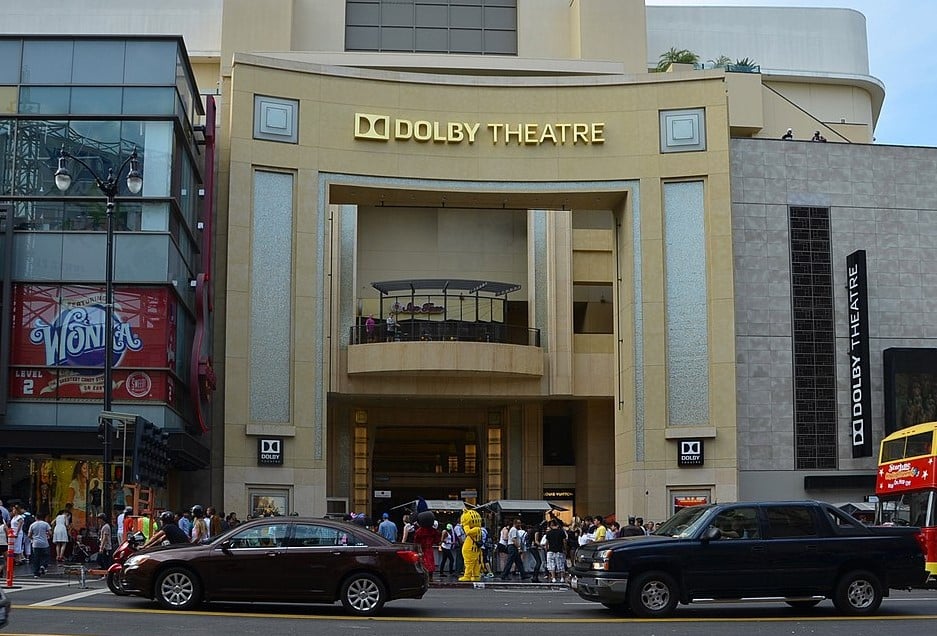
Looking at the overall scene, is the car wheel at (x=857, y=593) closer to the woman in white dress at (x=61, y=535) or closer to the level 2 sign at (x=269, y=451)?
the woman in white dress at (x=61, y=535)

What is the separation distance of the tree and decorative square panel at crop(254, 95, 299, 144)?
2254cm

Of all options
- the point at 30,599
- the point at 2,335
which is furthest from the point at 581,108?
the point at 30,599

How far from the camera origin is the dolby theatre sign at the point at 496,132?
3919 cm

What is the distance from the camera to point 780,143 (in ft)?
134

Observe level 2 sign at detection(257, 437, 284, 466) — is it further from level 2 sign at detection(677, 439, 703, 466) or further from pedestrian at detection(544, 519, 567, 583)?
level 2 sign at detection(677, 439, 703, 466)

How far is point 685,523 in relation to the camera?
1881cm

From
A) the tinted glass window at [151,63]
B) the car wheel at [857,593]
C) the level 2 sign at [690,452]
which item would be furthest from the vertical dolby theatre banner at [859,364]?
the tinted glass window at [151,63]

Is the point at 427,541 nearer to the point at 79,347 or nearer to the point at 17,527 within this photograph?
the point at 17,527

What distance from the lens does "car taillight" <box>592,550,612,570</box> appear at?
17.9m

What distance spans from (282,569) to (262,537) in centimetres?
56

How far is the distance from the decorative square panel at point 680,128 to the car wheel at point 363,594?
81.2 feet

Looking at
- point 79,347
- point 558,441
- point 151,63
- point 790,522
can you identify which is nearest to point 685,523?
point 790,522

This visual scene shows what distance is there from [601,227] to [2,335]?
969 inches

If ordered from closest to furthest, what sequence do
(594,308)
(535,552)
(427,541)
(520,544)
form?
(427,541), (520,544), (535,552), (594,308)
